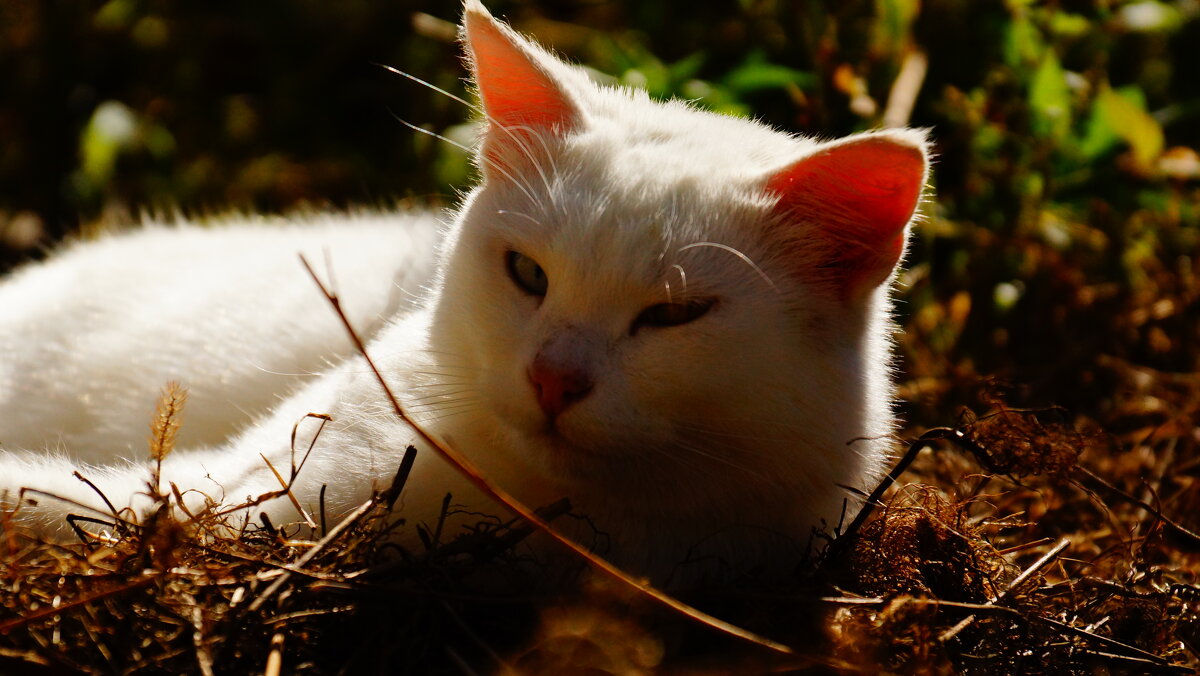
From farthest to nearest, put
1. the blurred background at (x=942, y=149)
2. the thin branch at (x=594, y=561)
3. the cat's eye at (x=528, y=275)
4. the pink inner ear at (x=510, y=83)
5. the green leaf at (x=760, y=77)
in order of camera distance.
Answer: the green leaf at (x=760, y=77) → the blurred background at (x=942, y=149) → the pink inner ear at (x=510, y=83) → the cat's eye at (x=528, y=275) → the thin branch at (x=594, y=561)

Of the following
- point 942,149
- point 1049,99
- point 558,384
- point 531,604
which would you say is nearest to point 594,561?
point 531,604

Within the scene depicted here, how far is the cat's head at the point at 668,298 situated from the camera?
5.42 feet

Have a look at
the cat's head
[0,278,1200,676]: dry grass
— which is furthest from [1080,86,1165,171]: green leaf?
the cat's head

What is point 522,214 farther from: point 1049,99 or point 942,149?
point 1049,99

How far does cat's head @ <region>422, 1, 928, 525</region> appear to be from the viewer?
5.42ft

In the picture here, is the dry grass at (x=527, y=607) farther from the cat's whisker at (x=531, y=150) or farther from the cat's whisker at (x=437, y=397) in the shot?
the cat's whisker at (x=531, y=150)

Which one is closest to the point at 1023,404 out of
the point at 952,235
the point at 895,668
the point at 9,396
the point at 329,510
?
the point at 952,235

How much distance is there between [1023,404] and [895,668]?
151 cm

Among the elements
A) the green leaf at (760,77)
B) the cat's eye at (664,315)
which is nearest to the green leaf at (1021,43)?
the green leaf at (760,77)

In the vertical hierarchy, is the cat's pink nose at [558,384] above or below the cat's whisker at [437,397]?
above

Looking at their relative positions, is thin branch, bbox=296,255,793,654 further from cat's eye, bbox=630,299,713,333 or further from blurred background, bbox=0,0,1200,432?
blurred background, bbox=0,0,1200,432

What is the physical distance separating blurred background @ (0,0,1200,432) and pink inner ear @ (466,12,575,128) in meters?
1.05

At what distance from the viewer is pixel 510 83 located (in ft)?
6.52

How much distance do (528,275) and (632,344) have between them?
24cm
